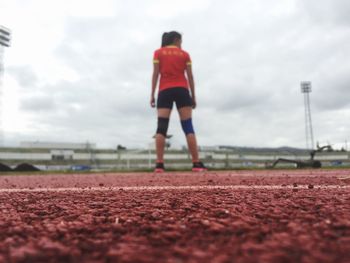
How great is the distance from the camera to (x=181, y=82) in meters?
5.70

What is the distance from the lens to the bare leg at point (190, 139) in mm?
5605

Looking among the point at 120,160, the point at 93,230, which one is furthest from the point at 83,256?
the point at 120,160

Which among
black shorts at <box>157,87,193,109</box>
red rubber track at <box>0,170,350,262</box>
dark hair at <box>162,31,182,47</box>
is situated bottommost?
red rubber track at <box>0,170,350,262</box>

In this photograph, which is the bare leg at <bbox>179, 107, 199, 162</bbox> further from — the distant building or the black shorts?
the distant building

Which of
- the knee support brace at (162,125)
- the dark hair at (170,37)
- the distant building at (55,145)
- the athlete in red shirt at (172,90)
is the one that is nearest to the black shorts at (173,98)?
the athlete in red shirt at (172,90)

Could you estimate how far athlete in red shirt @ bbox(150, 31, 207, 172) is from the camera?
561 cm

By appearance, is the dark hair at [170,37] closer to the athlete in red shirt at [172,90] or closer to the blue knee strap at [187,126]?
the athlete in red shirt at [172,90]

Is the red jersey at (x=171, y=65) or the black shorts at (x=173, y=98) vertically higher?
the red jersey at (x=171, y=65)

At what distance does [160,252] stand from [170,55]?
17.4ft

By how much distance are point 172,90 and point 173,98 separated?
13 centimetres

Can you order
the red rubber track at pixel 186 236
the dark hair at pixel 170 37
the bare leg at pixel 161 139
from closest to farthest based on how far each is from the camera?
the red rubber track at pixel 186 236
the bare leg at pixel 161 139
the dark hair at pixel 170 37

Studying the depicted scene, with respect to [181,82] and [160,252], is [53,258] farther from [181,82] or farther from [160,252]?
[181,82]

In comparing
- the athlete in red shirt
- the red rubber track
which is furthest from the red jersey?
the red rubber track

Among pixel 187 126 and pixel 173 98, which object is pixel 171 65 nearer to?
pixel 173 98
